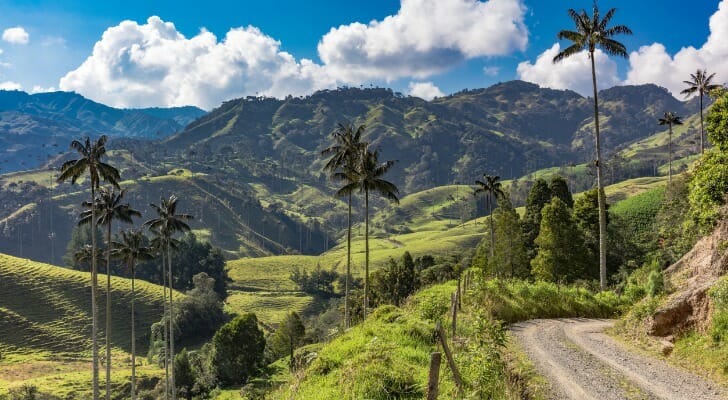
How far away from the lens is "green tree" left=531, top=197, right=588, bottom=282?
55312mm

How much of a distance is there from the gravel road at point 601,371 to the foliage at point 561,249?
3353 cm

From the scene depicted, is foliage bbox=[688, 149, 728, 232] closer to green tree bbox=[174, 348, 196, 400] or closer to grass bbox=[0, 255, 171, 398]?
green tree bbox=[174, 348, 196, 400]

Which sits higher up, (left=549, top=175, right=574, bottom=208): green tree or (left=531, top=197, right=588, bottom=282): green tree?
(left=549, top=175, right=574, bottom=208): green tree

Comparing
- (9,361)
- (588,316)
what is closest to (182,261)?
(9,361)

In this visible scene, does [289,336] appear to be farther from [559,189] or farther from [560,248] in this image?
[560,248]

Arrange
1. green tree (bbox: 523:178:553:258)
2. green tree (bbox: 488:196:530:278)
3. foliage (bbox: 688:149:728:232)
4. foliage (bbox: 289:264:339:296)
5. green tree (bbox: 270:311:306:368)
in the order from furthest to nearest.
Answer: foliage (bbox: 289:264:339:296)
green tree (bbox: 270:311:306:368)
green tree (bbox: 523:178:553:258)
green tree (bbox: 488:196:530:278)
foliage (bbox: 688:149:728:232)

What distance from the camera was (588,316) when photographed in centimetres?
2994

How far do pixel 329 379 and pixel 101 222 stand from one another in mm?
47688

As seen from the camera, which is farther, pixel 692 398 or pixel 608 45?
pixel 608 45

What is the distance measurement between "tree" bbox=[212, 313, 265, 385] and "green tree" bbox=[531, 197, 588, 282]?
57.6 m

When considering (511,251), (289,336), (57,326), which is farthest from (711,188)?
(57,326)

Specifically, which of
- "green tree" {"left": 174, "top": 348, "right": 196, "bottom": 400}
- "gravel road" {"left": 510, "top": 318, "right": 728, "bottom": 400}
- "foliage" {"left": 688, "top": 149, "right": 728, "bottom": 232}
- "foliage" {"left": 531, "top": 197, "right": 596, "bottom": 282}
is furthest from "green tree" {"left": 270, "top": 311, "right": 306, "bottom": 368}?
"foliage" {"left": 688, "top": 149, "right": 728, "bottom": 232}

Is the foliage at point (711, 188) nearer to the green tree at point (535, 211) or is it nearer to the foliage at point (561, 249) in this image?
the foliage at point (561, 249)

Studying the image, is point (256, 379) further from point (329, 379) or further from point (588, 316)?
point (329, 379)
